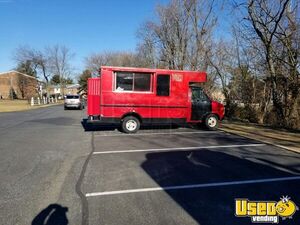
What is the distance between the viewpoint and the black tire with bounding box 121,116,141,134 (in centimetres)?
1235

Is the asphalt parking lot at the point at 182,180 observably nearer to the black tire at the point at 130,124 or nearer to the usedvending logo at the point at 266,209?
the usedvending logo at the point at 266,209

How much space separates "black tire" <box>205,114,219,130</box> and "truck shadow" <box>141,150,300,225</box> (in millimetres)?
5298

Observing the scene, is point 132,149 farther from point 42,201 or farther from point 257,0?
point 257,0

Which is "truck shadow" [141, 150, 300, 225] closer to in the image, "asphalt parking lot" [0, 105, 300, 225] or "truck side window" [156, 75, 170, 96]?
"asphalt parking lot" [0, 105, 300, 225]

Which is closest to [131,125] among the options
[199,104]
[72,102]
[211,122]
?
[199,104]

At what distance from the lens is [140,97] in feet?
40.4

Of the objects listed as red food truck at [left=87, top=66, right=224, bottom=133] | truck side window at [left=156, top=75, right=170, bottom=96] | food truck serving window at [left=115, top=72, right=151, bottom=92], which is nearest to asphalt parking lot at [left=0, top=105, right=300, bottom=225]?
red food truck at [left=87, top=66, right=224, bottom=133]

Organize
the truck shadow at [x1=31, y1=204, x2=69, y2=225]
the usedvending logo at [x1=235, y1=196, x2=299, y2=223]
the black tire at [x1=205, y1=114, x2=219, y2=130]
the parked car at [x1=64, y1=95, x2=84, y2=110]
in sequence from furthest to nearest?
1. the parked car at [x1=64, y1=95, x2=84, y2=110]
2. the black tire at [x1=205, y1=114, x2=219, y2=130]
3. the usedvending logo at [x1=235, y1=196, x2=299, y2=223]
4. the truck shadow at [x1=31, y1=204, x2=69, y2=225]

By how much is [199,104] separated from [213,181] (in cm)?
788

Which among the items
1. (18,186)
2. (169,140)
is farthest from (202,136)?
(18,186)

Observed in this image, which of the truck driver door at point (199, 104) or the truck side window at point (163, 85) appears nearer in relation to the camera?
the truck side window at point (163, 85)

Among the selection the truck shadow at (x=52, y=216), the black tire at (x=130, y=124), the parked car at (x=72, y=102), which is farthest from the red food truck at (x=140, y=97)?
the parked car at (x=72, y=102)

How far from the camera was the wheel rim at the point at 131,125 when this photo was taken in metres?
12.4

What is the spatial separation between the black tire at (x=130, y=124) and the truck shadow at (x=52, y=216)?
7892 mm
